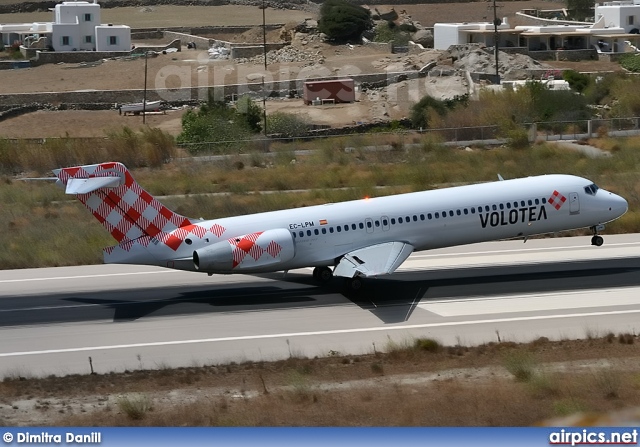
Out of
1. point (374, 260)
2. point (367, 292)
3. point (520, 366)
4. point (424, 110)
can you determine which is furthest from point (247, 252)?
point (424, 110)

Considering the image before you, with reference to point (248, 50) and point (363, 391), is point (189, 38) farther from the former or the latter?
point (363, 391)

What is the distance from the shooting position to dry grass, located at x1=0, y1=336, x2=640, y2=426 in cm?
1958

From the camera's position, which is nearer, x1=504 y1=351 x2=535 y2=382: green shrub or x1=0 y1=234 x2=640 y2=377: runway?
x1=504 y1=351 x2=535 y2=382: green shrub

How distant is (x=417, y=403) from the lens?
2036cm

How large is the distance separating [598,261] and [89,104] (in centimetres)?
6988

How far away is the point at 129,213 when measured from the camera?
2950cm

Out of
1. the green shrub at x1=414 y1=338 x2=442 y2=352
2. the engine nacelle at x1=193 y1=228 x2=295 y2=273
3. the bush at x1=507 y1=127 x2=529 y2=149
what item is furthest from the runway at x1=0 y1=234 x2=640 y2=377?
the bush at x1=507 y1=127 x2=529 y2=149

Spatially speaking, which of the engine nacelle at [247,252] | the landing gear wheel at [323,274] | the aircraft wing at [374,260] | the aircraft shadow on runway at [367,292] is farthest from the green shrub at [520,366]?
the landing gear wheel at [323,274]

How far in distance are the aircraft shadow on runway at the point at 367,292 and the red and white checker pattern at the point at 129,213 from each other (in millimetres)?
2060

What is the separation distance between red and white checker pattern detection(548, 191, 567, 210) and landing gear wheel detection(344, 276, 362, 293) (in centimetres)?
668

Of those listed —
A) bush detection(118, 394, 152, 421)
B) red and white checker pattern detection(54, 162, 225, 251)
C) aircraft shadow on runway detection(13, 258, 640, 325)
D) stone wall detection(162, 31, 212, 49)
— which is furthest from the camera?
stone wall detection(162, 31, 212, 49)

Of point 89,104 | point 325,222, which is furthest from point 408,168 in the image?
point 89,104

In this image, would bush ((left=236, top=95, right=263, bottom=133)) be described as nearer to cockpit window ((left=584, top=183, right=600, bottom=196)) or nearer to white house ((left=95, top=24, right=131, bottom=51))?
white house ((left=95, top=24, right=131, bottom=51))

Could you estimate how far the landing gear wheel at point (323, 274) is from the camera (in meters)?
32.6
